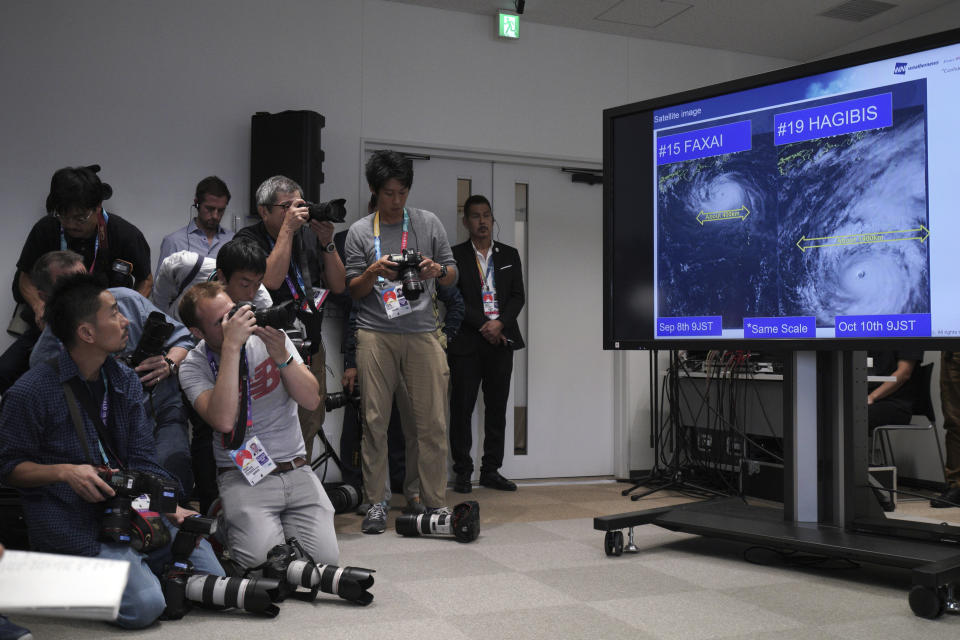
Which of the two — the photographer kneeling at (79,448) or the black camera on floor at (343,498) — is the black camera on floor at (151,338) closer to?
the photographer kneeling at (79,448)

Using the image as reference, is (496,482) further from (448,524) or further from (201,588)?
(201,588)

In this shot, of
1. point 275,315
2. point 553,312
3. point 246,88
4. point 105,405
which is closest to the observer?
point 105,405

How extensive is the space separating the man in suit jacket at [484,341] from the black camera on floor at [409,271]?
1349mm

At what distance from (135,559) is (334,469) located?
2.62 meters

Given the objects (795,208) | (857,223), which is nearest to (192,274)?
(795,208)

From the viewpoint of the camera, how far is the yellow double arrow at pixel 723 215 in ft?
9.78

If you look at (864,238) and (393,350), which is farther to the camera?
(393,350)

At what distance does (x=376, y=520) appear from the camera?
11.6ft

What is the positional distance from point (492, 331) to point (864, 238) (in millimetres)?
2533

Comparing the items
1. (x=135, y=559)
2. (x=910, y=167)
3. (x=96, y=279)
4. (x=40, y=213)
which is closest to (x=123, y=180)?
(x=40, y=213)

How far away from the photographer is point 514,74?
537cm

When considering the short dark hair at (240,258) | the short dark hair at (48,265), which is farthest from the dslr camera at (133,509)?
the short dark hair at (48,265)

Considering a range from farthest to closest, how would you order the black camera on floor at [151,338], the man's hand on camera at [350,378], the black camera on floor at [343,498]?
1. the man's hand on camera at [350,378]
2. the black camera on floor at [343,498]
3. the black camera on floor at [151,338]

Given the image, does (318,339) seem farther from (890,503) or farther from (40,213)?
(890,503)
